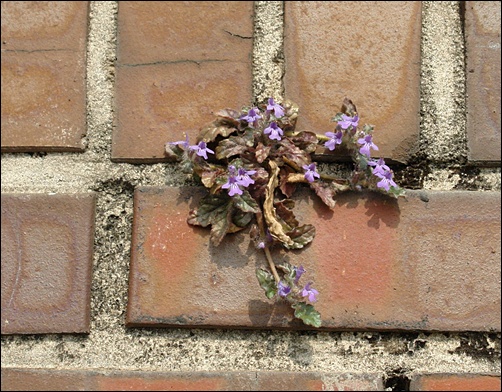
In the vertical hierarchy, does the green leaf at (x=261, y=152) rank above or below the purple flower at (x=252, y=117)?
below

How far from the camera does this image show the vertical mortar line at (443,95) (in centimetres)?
74

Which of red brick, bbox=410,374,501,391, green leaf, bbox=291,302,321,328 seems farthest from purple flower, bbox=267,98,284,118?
red brick, bbox=410,374,501,391

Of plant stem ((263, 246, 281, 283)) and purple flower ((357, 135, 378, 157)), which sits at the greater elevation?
purple flower ((357, 135, 378, 157))

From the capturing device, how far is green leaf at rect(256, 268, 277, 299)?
698 millimetres

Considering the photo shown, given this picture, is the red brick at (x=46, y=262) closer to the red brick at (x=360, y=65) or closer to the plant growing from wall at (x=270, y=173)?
the plant growing from wall at (x=270, y=173)

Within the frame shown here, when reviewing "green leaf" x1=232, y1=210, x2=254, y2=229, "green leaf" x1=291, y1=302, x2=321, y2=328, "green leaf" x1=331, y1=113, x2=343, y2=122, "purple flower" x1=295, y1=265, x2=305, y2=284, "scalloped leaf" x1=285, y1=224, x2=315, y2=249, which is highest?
"green leaf" x1=331, y1=113, x2=343, y2=122

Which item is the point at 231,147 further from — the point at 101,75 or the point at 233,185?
the point at 101,75

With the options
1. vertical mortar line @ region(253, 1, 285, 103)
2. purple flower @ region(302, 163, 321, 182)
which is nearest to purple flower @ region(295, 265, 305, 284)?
purple flower @ region(302, 163, 321, 182)

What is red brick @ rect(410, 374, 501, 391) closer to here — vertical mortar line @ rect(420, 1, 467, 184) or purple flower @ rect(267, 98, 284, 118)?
vertical mortar line @ rect(420, 1, 467, 184)

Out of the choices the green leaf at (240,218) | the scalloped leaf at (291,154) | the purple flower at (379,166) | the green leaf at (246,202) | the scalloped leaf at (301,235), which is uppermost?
the scalloped leaf at (291,154)

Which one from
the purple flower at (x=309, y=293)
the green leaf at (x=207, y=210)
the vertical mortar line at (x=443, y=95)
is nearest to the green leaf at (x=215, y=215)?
the green leaf at (x=207, y=210)

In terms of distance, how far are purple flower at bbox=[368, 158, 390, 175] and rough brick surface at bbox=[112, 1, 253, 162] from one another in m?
0.17

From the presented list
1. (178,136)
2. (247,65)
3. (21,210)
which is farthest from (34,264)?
(247,65)

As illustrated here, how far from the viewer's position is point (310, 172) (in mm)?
717
